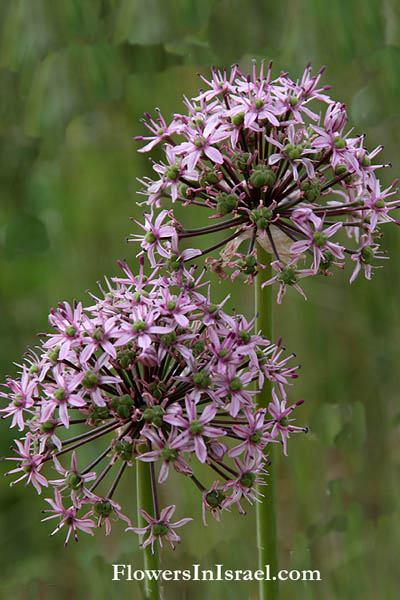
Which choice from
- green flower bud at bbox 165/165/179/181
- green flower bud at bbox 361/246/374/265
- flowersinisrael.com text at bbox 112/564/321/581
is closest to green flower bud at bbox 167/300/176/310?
green flower bud at bbox 165/165/179/181

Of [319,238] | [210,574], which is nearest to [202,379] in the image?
[319,238]

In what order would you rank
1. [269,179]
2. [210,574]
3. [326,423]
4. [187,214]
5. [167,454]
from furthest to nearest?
[187,214]
[326,423]
[210,574]
[269,179]
[167,454]

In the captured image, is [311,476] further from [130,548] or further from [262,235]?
[262,235]

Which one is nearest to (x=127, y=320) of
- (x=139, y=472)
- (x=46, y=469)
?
(x=139, y=472)

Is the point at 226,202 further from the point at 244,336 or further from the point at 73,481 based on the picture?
the point at 73,481

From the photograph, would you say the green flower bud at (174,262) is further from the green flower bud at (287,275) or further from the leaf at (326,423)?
the leaf at (326,423)

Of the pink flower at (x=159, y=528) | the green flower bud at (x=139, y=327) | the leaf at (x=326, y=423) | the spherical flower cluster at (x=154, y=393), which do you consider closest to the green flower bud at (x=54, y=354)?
the spherical flower cluster at (x=154, y=393)
